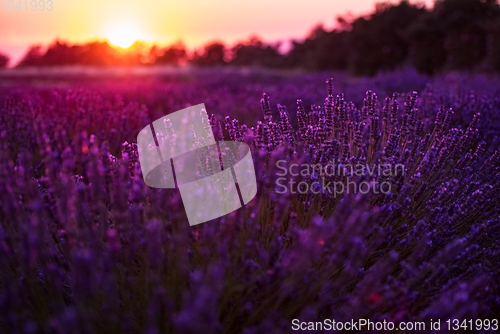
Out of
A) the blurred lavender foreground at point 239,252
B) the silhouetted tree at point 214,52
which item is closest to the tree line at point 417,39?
the blurred lavender foreground at point 239,252

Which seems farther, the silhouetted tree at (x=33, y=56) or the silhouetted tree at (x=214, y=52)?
the silhouetted tree at (x=214, y=52)

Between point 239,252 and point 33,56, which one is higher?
point 33,56

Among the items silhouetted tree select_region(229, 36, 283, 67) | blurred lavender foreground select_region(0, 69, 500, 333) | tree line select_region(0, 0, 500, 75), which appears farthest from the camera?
silhouetted tree select_region(229, 36, 283, 67)

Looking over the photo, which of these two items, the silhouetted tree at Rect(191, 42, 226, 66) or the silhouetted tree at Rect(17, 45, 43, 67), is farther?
the silhouetted tree at Rect(191, 42, 226, 66)

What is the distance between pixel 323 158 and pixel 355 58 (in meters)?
17.7

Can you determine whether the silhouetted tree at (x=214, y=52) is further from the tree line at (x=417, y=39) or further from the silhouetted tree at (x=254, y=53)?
the tree line at (x=417, y=39)

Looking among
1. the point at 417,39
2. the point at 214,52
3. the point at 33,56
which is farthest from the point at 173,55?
the point at 417,39

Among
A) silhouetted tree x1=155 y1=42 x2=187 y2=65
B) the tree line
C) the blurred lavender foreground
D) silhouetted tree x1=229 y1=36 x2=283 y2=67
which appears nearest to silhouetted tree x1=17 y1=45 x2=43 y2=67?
silhouetted tree x1=155 y1=42 x2=187 y2=65

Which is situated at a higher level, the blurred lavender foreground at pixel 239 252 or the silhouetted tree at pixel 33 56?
the silhouetted tree at pixel 33 56

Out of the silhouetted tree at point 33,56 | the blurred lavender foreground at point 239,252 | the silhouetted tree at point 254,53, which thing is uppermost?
the silhouetted tree at point 33,56

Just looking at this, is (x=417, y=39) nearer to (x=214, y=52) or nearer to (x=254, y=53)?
(x=254, y=53)

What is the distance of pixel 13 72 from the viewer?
73.6 ft

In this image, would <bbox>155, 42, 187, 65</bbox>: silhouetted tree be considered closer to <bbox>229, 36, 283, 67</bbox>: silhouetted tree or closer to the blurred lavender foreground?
<bbox>229, 36, 283, 67</bbox>: silhouetted tree

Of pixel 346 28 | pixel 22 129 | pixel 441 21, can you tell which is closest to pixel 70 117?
pixel 22 129
